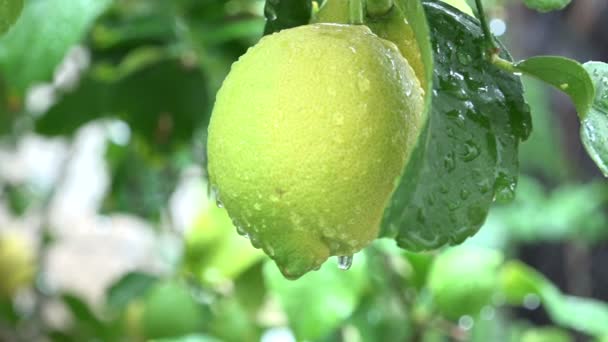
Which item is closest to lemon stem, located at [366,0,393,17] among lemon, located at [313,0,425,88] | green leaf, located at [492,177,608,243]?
lemon, located at [313,0,425,88]

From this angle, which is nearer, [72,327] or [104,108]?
[104,108]

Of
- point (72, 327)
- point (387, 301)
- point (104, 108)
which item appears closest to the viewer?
point (387, 301)

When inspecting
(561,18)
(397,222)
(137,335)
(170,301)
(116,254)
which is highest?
(397,222)

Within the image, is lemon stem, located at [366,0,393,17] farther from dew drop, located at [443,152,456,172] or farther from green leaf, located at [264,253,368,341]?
green leaf, located at [264,253,368,341]

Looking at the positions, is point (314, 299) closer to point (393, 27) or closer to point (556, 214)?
point (393, 27)

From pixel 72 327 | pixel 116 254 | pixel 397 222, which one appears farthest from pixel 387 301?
pixel 116 254

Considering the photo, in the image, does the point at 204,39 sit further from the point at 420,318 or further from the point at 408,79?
the point at 408,79

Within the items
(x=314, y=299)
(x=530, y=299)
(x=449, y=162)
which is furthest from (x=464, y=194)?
(x=530, y=299)

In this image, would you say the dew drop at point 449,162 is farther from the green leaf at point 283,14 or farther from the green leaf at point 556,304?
the green leaf at point 556,304

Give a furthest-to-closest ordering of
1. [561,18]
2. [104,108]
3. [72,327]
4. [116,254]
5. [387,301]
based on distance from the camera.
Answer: [116,254] < [561,18] < [72,327] < [104,108] < [387,301]
